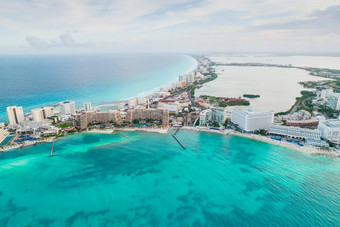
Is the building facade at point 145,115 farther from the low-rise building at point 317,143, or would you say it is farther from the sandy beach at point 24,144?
the low-rise building at point 317,143

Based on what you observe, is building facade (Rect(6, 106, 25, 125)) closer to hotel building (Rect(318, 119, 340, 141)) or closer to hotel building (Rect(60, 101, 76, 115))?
hotel building (Rect(60, 101, 76, 115))

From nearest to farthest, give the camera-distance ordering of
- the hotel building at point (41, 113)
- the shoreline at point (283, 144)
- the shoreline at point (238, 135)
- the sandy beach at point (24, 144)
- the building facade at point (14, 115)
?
the shoreline at point (283, 144), the shoreline at point (238, 135), the sandy beach at point (24, 144), the building facade at point (14, 115), the hotel building at point (41, 113)

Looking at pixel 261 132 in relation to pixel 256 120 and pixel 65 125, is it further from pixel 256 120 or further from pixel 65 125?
pixel 65 125

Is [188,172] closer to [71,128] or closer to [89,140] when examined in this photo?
[89,140]

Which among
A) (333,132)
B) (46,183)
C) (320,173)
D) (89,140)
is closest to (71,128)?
(89,140)

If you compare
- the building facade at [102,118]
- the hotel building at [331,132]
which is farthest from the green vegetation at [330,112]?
the building facade at [102,118]

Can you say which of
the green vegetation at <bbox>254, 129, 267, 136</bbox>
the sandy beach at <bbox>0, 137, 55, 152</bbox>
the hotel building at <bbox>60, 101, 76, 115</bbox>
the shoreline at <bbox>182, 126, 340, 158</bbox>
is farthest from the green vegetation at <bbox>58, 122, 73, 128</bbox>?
the green vegetation at <bbox>254, 129, 267, 136</bbox>
